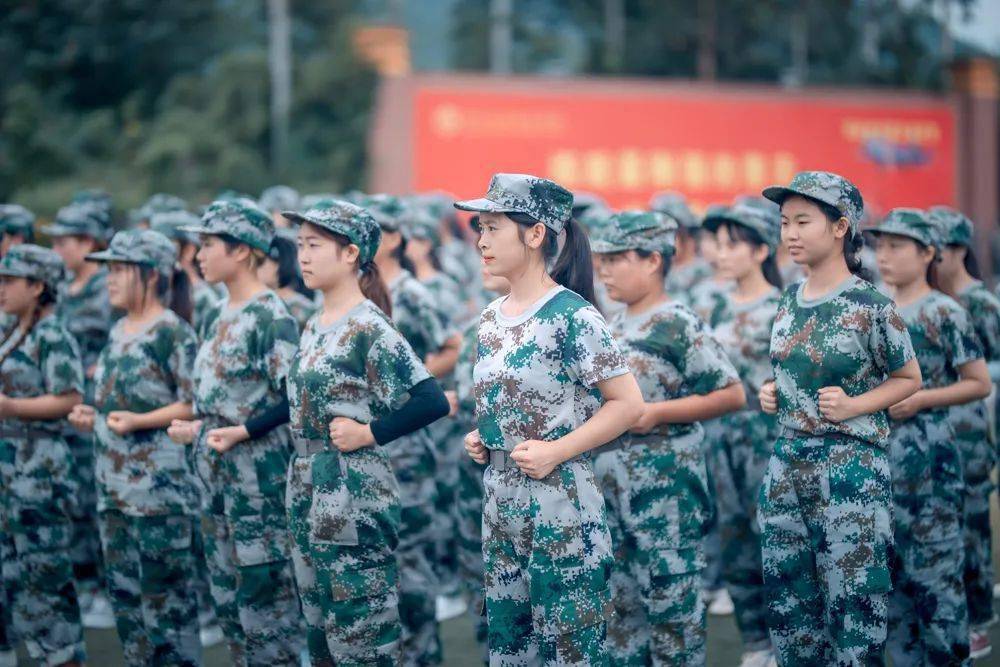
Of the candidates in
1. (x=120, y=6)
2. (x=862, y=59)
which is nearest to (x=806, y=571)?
(x=120, y=6)

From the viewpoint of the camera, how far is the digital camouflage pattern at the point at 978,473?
19.2 feet

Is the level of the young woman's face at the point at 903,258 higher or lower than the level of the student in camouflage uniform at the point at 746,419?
higher

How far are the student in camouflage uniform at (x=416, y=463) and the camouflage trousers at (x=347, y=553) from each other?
3.69ft

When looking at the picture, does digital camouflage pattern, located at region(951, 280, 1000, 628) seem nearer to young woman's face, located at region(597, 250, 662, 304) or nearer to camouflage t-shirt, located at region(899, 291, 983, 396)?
camouflage t-shirt, located at region(899, 291, 983, 396)

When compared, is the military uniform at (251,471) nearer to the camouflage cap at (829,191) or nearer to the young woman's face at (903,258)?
the camouflage cap at (829,191)

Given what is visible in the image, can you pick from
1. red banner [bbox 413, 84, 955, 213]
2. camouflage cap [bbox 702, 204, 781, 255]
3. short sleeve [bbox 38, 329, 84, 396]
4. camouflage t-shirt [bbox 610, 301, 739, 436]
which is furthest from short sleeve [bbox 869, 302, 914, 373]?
red banner [bbox 413, 84, 955, 213]

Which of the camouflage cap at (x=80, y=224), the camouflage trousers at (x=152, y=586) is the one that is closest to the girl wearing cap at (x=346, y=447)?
the camouflage trousers at (x=152, y=586)

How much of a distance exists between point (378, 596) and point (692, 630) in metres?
1.37

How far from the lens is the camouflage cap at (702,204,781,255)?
19.7 ft

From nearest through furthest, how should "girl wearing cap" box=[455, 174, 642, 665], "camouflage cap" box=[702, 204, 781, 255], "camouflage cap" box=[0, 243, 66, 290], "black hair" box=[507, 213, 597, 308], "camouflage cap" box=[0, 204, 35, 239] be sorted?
"girl wearing cap" box=[455, 174, 642, 665], "black hair" box=[507, 213, 597, 308], "camouflage cap" box=[0, 243, 66, 290], "camouflage cap" box=[702, 204, 781, 255], "camouflage cap" box=[0, 204, 35, 239]

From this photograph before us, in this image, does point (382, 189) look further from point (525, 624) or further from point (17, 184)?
point (525, 624)

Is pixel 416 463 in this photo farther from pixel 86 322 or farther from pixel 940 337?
pixel 86 322

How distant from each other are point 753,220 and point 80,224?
4242 millimetres

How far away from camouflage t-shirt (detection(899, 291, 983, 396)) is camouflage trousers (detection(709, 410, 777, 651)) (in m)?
0.91
